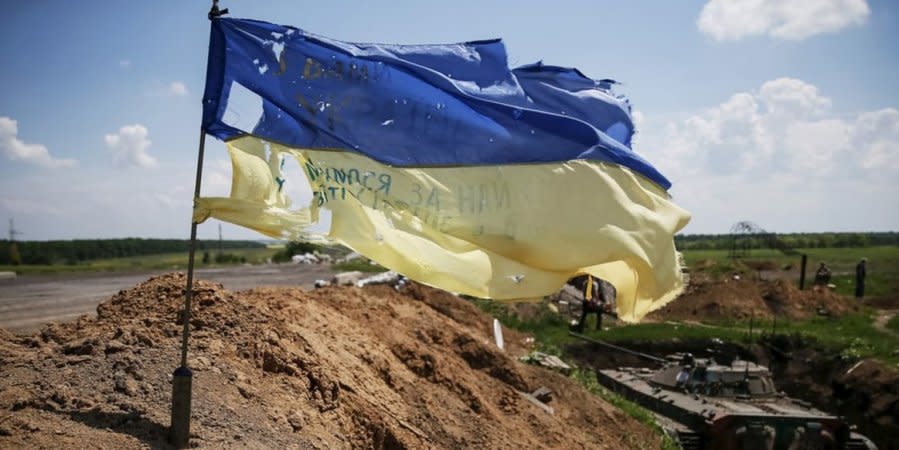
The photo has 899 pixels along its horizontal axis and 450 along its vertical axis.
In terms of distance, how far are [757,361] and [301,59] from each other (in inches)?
965

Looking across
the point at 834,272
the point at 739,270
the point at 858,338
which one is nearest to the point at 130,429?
the point at 858,338

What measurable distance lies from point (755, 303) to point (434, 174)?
32.8 m

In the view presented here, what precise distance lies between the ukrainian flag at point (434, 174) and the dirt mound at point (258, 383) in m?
1.88

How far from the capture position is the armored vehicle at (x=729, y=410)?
1566 cm

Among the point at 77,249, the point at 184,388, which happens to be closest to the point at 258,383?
the point at 184,388

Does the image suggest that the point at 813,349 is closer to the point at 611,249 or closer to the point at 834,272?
the point at 611,249

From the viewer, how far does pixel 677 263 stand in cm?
713

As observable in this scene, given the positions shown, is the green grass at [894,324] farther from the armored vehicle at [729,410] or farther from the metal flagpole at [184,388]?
the metal flagpole at [184,388]

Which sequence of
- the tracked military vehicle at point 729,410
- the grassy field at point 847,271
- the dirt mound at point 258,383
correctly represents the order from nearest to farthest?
the dirt mound at point 258,383
the tracked military vehicle at point 729,410
the grassy field at point 847,271

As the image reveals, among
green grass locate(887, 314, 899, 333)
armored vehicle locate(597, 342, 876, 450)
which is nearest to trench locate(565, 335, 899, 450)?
armored vehicle locate(597, 342, 876, 450)

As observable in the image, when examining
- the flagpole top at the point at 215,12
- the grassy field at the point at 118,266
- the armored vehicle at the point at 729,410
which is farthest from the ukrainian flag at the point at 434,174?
the grassy field at the point at 118,266

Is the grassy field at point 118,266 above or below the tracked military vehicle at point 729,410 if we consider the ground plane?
above

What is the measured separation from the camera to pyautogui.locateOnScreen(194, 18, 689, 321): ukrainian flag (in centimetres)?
669

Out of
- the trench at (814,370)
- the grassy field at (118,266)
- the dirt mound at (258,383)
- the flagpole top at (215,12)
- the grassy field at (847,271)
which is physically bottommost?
the trench at (814,370)
